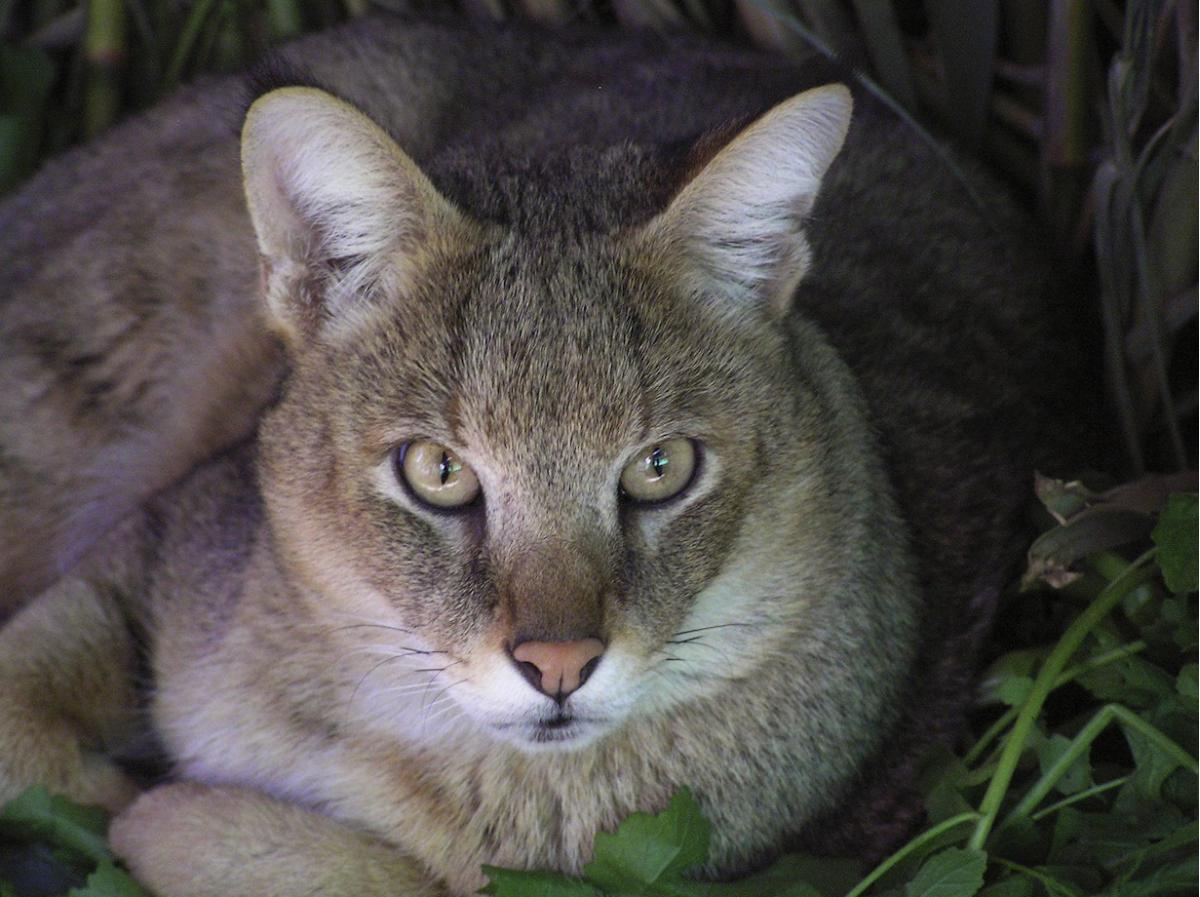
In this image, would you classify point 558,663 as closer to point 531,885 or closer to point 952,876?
point 531,885

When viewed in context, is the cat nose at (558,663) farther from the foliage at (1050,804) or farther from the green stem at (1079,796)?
the green stem at (1079,796)

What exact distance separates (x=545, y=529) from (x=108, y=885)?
3.36 feet

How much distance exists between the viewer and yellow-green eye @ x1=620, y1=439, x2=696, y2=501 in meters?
2.26

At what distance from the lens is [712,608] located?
7.80 ft

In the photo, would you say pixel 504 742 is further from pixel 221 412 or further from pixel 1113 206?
pixel 1113 206

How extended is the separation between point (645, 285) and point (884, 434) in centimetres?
66

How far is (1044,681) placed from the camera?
2633 mm

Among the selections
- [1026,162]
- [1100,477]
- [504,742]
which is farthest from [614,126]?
[504,742]

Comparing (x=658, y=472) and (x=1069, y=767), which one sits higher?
(x=658, y=472)

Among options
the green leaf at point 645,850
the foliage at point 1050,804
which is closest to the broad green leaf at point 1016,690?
the foliage at point 1050,804

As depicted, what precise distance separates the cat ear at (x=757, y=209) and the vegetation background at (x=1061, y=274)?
12.9 inches

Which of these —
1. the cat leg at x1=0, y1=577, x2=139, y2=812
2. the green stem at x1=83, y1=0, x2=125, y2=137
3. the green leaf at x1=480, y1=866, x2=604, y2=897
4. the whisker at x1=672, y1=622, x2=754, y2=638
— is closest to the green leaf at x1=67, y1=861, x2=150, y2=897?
the cat leg at x1=0, y1=577, x2=139, y2=812

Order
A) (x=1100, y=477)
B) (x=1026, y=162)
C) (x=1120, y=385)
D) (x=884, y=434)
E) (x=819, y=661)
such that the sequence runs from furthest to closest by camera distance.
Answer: (x=1026, y=162) → (x=1120, y=385) → (x=1100, y=477) → (x=884, y=434) → (x=819, y=661)

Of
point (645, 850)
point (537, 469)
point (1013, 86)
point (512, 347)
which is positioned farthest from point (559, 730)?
point (1013, 86)
